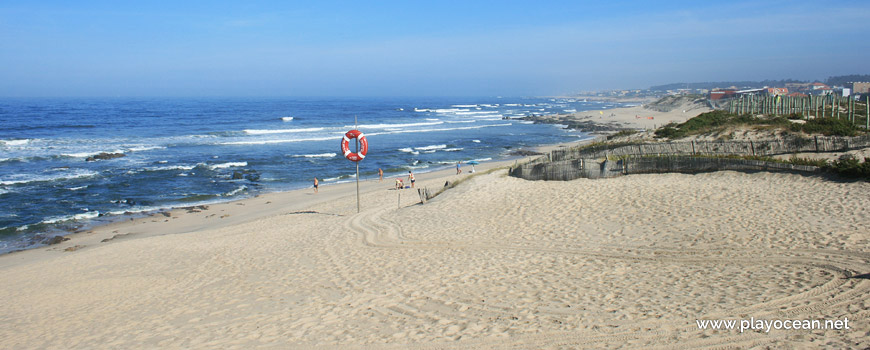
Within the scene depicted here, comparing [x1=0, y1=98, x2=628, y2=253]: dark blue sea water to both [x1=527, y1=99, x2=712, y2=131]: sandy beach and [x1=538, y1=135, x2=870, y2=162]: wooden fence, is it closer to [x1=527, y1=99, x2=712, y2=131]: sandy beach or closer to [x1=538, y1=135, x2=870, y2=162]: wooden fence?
[x1=527, y1=99, x2=712, y2=131]: sandy beach

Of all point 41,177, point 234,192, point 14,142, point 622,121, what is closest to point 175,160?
point 41,177

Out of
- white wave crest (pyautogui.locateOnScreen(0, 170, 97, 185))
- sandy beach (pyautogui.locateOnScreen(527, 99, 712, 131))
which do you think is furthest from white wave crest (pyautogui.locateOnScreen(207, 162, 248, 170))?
sandy beach (pyautogui.locateOnScreen(527, 99, 712, 131))

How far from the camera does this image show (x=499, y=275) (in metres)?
8.10

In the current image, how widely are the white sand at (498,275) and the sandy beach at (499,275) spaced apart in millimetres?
39

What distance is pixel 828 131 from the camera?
1714cm

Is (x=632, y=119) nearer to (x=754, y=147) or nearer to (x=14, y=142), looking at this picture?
(x=754, y=147)

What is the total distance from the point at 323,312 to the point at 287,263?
3.53 meters

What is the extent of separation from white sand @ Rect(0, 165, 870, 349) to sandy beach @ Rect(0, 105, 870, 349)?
1.5 inches

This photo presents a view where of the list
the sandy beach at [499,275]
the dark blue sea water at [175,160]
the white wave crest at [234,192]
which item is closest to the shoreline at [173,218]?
the dark blue sea water at [175,160]

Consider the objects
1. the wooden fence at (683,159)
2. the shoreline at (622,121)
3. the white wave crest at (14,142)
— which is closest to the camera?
the wooden fence at (683,159)

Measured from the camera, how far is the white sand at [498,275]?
19.0ft

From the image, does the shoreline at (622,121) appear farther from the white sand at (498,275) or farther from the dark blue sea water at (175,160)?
the white sand at (498,275)

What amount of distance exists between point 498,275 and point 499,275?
0.05ft

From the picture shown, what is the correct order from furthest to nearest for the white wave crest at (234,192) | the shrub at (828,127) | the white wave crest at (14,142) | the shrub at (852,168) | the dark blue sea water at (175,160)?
the white wave crest at (14,142) → the white wave crest at (234,192) → the dark blue sea water at (175,160) → the shrub at (828,127) → the shrub at (852,168)
